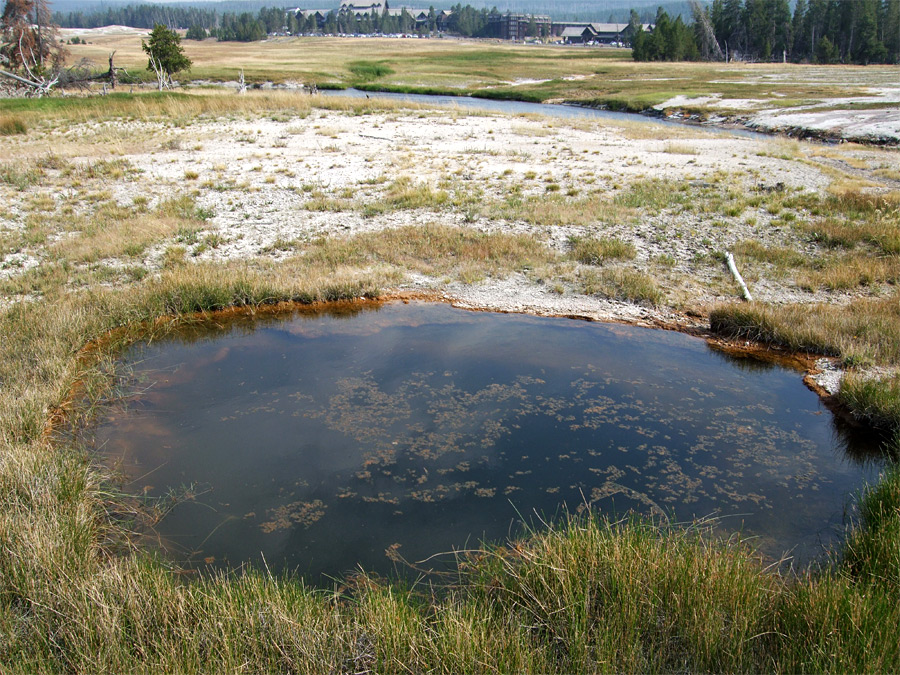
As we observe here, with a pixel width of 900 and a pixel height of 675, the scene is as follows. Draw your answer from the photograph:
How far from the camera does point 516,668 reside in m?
3.91

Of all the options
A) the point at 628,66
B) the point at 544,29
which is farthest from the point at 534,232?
the point at 544,29

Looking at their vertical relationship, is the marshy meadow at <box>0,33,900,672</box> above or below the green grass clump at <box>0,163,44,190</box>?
below

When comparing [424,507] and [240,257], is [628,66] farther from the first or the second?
[424,507]

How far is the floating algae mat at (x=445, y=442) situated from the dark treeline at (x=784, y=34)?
10021cm

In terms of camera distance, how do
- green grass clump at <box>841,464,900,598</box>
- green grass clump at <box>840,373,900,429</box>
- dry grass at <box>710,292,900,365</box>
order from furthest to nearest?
dry grass at <box>710,292,900,365</box> < green grass clump at <box>840,373,900,429</box> < green grass clump at <box>841,464,900,598</box>

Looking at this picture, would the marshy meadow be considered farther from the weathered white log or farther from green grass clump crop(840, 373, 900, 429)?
the weathered white log

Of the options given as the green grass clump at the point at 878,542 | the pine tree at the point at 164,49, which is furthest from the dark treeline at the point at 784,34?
the green grass clump at the point at 878,542

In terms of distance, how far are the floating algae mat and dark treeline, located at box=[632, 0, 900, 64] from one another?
10021 cm

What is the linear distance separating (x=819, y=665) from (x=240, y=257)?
11.5 meters

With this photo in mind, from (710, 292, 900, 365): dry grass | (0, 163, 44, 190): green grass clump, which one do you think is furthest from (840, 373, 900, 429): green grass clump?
(0, 163, 44, 190): green grass clump

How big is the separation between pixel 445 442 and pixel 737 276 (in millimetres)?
7376

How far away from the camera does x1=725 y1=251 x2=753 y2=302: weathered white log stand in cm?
1129

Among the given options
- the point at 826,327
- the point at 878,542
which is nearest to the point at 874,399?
the point at 826,327

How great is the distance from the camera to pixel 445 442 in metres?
7.13
